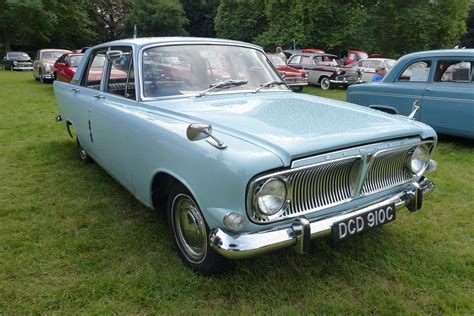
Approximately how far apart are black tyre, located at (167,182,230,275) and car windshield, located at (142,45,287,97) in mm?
999

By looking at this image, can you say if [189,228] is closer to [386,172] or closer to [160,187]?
[160,187]

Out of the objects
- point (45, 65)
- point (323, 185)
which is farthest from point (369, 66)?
point (323, 185)

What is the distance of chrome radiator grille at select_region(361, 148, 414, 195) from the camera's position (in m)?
2.73

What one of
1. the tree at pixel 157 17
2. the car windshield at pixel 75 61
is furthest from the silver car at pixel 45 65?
the tree at pixel 157 17

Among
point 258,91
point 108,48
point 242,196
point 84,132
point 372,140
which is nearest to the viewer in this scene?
point 242,196

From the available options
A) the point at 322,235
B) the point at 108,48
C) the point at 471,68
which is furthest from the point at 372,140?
the point at 471,68

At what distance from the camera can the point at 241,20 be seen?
3412 cm

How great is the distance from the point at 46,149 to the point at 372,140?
202 inches

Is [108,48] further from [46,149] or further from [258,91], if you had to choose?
[46,149]

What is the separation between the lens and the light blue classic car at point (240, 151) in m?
2.28

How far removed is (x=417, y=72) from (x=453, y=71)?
1.80 feet

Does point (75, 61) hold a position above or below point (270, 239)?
above

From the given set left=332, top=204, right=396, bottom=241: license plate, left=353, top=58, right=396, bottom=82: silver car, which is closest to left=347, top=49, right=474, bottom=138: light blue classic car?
left=332, top=204, right=396, bottom=241: license plate

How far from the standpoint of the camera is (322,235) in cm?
240
